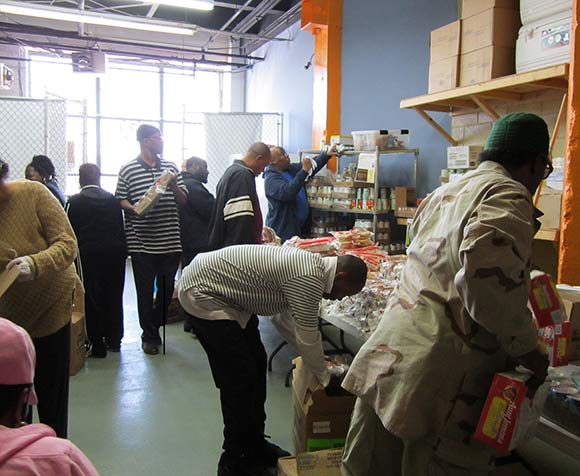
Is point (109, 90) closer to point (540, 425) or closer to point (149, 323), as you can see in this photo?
point (149, 323)

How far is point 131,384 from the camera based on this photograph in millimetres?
3818

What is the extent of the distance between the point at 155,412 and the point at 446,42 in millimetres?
3382

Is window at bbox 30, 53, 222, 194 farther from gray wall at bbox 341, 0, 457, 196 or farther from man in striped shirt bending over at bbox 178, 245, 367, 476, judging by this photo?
man in striped shirt bending over at bbox 178, 245, 367, 476

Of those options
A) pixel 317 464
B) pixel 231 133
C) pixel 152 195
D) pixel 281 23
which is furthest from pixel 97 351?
pixel 281 23

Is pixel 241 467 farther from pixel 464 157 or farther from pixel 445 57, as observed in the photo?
pixel 445 57

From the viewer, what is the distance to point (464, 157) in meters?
4.13

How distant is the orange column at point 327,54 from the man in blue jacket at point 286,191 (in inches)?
48.7

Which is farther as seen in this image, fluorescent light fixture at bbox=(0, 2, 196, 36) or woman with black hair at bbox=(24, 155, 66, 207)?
fluorescent light fixture at bbox=(0, 2, 196, 36)

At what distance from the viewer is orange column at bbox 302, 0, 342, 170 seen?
21.3 ft

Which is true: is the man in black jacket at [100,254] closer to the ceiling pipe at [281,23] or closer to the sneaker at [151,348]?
the sneaker at [151,348]

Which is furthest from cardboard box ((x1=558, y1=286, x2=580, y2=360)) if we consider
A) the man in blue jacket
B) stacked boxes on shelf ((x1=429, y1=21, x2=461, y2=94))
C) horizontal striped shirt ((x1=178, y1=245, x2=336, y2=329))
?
the man in blue jacket

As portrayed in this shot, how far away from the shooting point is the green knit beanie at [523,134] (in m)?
1.50

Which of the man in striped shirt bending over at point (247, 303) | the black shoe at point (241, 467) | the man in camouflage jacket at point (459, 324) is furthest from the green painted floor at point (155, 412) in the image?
the man in camouflage jacket at point (459, 324)

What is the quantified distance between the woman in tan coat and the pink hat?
3.10ft
